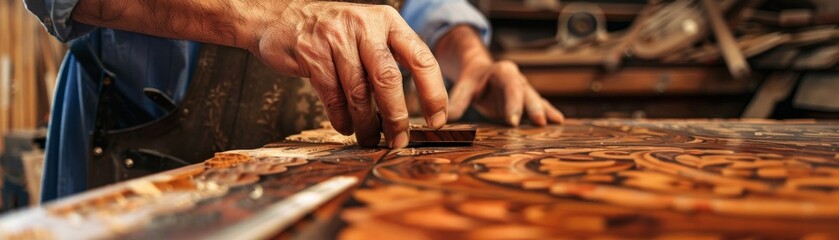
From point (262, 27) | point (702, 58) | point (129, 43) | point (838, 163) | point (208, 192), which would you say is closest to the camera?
point (208, 192)

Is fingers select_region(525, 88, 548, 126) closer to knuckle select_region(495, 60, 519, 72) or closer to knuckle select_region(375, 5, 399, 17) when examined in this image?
knuckle select_region(495, 60, 519, 72)

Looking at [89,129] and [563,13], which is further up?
[563,13]

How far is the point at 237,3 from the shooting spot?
95cm

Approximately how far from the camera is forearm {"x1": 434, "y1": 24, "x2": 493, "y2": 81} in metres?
1.79

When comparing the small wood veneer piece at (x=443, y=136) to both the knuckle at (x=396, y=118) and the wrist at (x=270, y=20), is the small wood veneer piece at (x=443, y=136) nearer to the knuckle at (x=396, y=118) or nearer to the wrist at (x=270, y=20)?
the knuckle at (x=396, y=118)

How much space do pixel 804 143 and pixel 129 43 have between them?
1.33 metres

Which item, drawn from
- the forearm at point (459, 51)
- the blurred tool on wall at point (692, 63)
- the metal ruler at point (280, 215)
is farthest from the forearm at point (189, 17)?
the blurred tool on wall at point (692, 63)

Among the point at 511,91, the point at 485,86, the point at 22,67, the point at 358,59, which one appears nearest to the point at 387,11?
the point at 358,59

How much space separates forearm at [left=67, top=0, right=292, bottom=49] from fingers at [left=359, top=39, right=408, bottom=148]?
0.56 ft

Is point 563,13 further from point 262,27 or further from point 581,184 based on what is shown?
point 581,184

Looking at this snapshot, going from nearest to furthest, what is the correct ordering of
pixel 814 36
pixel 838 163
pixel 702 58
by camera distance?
pixel 838 163
pixel 814 36
pixel 702 58

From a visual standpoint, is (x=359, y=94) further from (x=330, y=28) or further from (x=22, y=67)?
(x=22, y=67)

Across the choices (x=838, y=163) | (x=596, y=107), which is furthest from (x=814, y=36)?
(x=838, y=163)

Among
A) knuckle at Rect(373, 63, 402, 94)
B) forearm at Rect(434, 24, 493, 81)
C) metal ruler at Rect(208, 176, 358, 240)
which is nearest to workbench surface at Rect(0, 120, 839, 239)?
metal ruler at Rect(208, 176, 358, 240)
